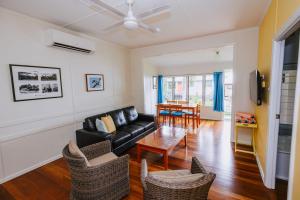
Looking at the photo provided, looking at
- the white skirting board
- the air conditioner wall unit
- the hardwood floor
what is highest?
the air conditioner wall unit

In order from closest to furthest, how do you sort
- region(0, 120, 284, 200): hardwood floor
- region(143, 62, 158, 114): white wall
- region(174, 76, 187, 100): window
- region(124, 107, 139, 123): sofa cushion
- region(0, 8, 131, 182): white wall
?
1. region(0, 120, 284, 200): hardwood floor
2. region(0, 8, 131, 182): white wall
3. region(124, 107, 139, 123): sofa cushion
4. region(143, 62, 158, 114): white wall
5. region(174, 76, 187, 100): window

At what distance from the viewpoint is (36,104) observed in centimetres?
263

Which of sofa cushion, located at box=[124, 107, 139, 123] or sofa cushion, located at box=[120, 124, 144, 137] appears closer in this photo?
sofa cushion, located at box=[120, 124, 144, 137]

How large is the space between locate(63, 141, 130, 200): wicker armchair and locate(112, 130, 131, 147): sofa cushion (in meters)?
0.97

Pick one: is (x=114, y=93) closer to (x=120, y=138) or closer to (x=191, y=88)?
(x=120, y=138)

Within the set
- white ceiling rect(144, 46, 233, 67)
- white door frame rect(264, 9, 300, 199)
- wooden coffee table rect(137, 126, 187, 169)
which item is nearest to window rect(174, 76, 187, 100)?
white ceiling rect(144, 46, 233, 67)

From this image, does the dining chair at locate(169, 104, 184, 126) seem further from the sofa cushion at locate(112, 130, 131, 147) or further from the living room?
the sofa cushion at locate(112, 130, 131, 147)

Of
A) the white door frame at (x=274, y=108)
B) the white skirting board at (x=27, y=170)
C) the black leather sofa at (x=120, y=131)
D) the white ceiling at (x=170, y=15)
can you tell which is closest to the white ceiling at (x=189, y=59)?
the white ceiling at (x=170, y=15)

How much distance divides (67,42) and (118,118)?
6.40 ft

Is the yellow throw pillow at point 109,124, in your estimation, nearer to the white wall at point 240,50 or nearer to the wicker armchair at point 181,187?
the wicker armchair at point 181,187

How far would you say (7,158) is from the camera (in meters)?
2.30

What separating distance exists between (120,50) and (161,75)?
2.82m

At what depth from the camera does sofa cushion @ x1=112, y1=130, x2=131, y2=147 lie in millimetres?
2834

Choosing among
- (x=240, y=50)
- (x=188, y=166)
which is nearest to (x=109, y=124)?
(x=188, y=166)
